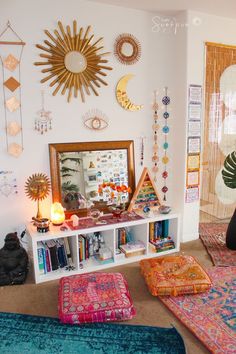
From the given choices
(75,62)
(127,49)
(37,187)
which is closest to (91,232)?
(37,187)

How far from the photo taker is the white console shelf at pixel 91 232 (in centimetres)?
258

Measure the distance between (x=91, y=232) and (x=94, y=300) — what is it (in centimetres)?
74

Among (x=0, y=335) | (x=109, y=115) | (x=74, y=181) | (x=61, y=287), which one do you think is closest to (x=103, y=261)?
(x=61, y=287)

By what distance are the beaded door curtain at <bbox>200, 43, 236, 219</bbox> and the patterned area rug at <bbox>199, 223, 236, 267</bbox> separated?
0.69ft

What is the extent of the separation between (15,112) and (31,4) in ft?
3.08

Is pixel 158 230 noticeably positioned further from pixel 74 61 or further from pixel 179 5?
pixel 179 5

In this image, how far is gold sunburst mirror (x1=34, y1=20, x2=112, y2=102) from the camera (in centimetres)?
273

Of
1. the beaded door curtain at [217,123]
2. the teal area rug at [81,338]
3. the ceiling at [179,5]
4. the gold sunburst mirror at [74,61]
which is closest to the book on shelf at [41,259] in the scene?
the teal area rug at [81,338]

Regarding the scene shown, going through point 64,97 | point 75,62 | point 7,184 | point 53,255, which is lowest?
point 53,255

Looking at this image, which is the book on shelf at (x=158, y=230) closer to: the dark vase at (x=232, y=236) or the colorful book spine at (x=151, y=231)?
the colorful book spine at (x=151, y=231)

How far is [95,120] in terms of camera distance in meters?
3.02

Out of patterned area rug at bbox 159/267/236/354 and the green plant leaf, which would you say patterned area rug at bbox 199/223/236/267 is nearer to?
patterned area rug at bbox 159/267/236/354

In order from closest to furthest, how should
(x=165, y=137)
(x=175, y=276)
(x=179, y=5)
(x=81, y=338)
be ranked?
(x=81, y=338)
(x=175, y=276)
(x=179, y=5)
(x=165, y=137)

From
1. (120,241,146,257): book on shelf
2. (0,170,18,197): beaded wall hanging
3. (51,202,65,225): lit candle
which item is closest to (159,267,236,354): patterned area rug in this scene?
(120,241,146,257): book on shelf
